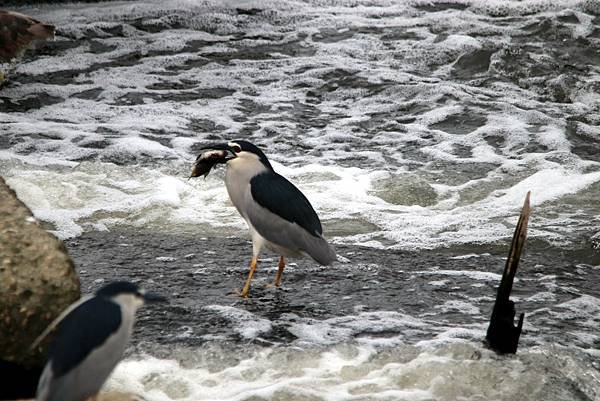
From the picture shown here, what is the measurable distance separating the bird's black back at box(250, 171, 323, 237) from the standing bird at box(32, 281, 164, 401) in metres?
2.08

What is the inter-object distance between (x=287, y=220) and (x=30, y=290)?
1679mm

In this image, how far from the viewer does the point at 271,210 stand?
17.1 feet

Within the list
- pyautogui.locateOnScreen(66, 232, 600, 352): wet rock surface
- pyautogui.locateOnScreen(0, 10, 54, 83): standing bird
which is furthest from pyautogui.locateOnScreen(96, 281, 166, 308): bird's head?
pyautogui.locateOnScreen(0, 10, 54, 83): standing bird

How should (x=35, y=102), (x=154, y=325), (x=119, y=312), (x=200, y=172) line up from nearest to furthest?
(x=119, y=312), (x=154, y=325), (x=200, y=172), (x=35, y=102)

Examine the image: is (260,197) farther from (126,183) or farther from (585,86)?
(585,86)

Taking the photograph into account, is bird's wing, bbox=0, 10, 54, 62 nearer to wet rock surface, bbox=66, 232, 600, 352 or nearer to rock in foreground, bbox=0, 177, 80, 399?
wet rock surface, bbox=66, 232, 600, 352

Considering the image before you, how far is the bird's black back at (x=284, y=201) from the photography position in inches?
204

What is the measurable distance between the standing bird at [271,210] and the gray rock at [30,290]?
4.70ft

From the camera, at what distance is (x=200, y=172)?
19.1 feet

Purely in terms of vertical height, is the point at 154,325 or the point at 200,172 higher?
the point at 200,172

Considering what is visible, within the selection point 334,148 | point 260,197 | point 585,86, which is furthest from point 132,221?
point 585,86

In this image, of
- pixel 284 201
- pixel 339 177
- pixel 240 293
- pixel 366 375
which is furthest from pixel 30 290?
pixel 339 177

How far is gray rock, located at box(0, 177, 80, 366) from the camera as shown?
3842 mm

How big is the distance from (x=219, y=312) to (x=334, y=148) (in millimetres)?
3895
